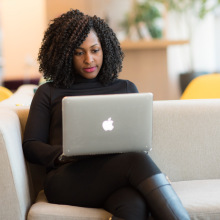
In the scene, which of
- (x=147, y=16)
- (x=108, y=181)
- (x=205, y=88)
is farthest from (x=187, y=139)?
(x=147, y=16)

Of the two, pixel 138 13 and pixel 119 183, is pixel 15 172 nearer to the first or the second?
pixel 119 183

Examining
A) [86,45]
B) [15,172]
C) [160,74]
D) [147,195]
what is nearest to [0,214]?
[15,172]

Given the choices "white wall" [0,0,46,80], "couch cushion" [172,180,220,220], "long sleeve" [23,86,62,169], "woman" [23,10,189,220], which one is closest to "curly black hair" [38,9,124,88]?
"woman" [23,10,189,220]

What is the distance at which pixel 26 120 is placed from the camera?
7.64 ft

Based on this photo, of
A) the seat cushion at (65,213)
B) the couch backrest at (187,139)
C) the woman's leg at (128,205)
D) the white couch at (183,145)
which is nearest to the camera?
the woman's leg at (128,205)

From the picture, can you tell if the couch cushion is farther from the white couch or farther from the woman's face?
the woman's face

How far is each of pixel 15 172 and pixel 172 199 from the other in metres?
0.62

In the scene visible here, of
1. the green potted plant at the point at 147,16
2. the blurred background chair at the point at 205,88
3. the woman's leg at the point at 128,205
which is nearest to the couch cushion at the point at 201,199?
the woman's leg at the point at 128,205

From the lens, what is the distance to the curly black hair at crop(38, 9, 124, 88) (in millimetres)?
2316

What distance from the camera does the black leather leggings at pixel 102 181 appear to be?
1.89 meters

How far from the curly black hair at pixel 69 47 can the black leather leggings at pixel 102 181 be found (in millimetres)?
485

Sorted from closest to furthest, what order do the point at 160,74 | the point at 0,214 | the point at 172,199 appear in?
1. the point at 172,199
2. the point at 0,214
3. the point at 160,74

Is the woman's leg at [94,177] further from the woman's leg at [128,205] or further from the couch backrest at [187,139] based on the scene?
the couch backrest at [187,139]

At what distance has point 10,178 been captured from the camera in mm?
1918
